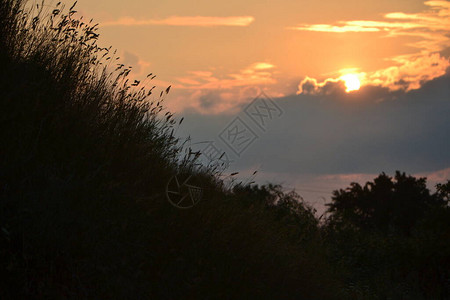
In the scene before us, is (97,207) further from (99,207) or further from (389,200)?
(389,200)

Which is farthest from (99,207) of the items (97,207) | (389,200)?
(389,200)

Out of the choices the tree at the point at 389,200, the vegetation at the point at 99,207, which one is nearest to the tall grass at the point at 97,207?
the vegetation at the point at 99,207

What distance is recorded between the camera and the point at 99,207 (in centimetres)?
594

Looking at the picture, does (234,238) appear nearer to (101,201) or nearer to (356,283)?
(101,201)

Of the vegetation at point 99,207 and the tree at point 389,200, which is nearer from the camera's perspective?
the vegetation at point 99,207

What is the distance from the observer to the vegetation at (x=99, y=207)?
541cm

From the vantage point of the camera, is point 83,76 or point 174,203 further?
point 83,76

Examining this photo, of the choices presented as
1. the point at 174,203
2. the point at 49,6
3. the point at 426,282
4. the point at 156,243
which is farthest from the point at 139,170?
the point at 426,282

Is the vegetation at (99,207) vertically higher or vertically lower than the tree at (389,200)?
lower

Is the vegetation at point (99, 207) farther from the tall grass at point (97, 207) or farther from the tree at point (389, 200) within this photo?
the tree at point (389, 200)

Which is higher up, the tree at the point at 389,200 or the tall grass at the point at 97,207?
the tree at the point at 389,200

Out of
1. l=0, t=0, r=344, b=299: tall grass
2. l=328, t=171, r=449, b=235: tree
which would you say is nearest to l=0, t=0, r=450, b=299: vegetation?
l=0, t=0, r=344, b=299: tall grass

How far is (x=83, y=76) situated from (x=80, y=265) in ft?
9.97

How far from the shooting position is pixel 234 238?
23.8ft
